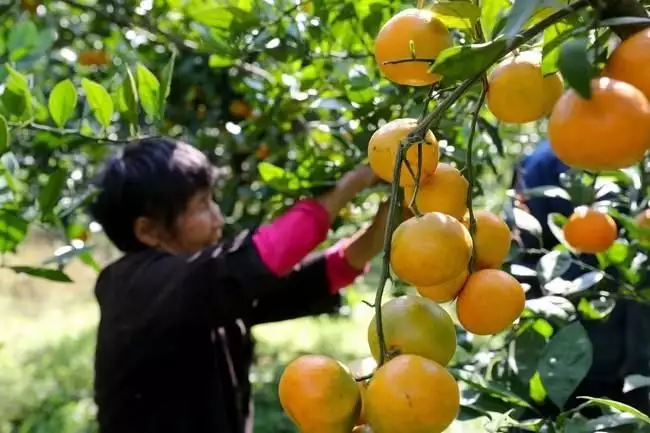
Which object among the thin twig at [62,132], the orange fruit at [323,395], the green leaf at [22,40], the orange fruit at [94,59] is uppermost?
the orange fruit at [323,395]

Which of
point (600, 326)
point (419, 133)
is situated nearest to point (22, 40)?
point (419, 133)

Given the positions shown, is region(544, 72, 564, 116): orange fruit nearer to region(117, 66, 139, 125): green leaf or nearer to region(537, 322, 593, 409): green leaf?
region(537, 322, 593, 409): green leaf

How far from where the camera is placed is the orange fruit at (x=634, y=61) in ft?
1.21

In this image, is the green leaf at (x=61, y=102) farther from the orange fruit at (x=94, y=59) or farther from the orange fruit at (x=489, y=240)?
the orange fruit at (x=94, y=59)

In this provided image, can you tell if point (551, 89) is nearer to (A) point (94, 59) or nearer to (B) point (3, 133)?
(B) point (3, 133)

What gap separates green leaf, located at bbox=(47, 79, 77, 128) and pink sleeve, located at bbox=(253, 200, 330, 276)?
0.37 meters

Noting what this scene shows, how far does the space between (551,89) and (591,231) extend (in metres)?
0.46

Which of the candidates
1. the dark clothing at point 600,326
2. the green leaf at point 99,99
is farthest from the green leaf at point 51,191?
the dark clothing at point 600,326

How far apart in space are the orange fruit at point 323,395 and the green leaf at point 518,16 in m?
0.18

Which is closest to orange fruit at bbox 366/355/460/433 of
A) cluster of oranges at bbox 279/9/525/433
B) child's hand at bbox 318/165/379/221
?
cluster of oranges at bbox 279/9/525/433

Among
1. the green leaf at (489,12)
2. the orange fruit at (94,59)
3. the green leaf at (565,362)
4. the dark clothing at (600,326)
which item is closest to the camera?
the green leaf at (489,12)

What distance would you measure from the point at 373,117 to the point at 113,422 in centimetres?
73

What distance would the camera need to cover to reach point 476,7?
0.47 metres

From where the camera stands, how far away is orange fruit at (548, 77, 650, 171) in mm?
346
